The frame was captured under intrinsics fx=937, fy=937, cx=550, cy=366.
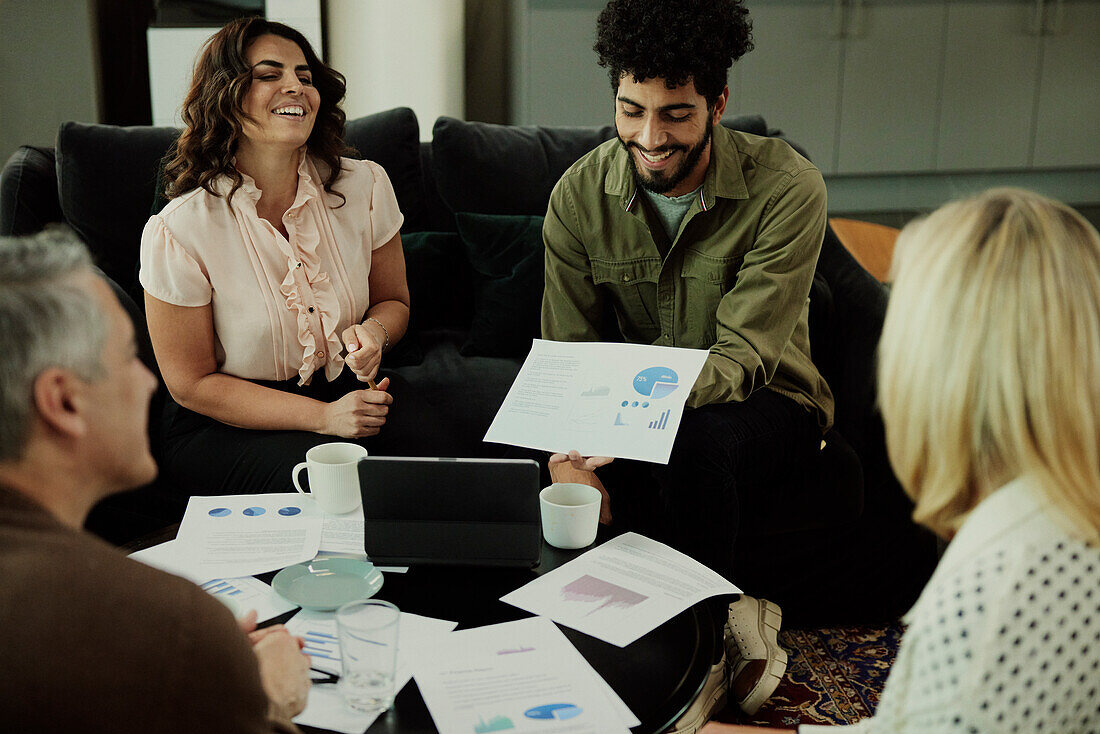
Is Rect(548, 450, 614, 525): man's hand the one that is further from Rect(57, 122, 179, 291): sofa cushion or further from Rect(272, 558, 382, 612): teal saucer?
Rect(57, 122, 179, 291): sofa cushion

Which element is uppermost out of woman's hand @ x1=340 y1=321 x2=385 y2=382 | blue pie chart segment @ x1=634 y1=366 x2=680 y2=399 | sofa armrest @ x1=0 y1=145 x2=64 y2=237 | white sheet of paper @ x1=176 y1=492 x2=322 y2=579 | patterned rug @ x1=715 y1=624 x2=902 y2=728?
sofa armrest @ x1=0 y1=145 x2=64 y2=237

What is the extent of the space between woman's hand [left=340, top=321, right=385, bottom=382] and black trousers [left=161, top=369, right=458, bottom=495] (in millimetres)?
97

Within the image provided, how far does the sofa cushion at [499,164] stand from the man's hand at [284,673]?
1608mm

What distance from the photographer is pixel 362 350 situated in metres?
1.80

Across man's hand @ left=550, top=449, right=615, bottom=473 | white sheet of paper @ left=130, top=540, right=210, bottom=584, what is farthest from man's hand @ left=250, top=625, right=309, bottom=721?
man's hand @ left=550, top=449, right=615, bottom=473

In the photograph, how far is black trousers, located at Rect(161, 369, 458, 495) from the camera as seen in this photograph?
67.2 inches

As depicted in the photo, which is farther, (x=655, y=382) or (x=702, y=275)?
(x=702, y=275)

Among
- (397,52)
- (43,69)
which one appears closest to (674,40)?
(397,52)

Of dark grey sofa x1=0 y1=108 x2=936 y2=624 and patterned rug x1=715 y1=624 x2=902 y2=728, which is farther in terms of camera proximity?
dark grey sofa x1=0 y1=108 x2=936 y2=624

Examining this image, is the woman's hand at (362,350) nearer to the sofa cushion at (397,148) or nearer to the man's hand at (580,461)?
the man's hand at (580,461)

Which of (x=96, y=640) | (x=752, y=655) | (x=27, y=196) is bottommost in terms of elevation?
(x=752, y=655)

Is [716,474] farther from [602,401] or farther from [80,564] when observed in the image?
[80,564]

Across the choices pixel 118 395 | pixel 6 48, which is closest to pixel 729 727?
pixel 118 395

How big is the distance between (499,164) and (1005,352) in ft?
5.96
